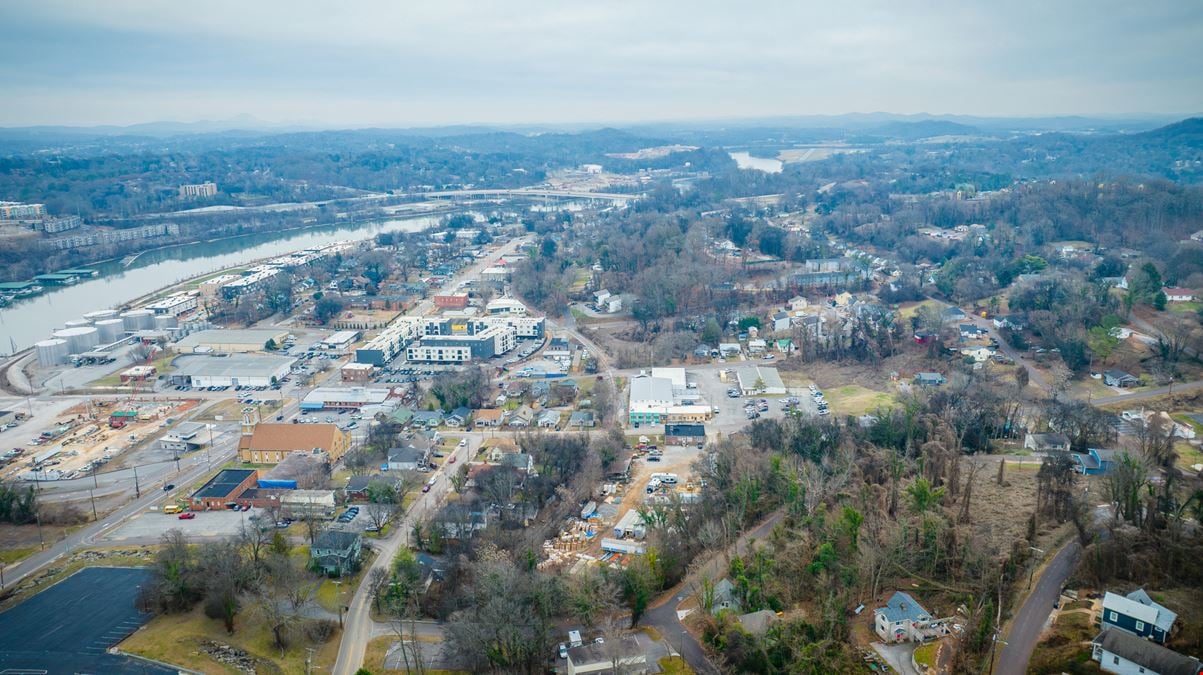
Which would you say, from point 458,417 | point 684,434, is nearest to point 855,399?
point 684,434

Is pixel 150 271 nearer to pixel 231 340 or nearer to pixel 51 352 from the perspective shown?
pixel 51 352

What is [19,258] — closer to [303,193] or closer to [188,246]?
[188,246]

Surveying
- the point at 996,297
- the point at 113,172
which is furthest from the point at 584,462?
the point at 113,172

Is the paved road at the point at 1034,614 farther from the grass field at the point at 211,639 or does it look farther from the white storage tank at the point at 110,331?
the white storage tank at the point at 110,331

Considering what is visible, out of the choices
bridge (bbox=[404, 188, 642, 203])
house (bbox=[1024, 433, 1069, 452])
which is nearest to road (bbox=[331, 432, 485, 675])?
house (bbox=[1024, 433, 1069, 452])

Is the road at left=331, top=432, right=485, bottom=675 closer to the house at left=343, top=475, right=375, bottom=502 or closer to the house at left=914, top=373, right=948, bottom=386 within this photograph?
the house at left=343, top=475, right=375, bottom=502

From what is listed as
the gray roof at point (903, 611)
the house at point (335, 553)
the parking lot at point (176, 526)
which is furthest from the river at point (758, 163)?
the gray roof at point (903, 611)
